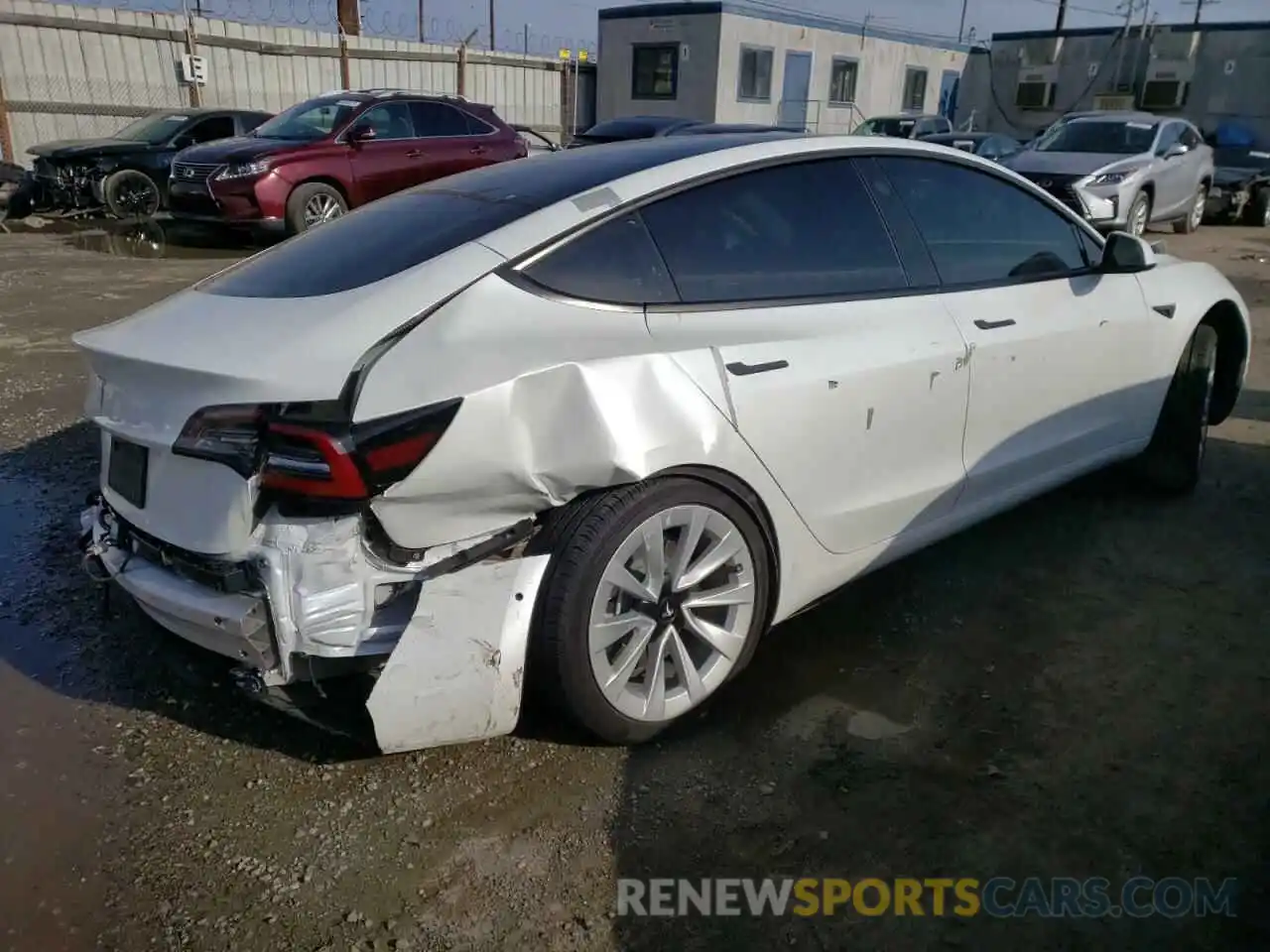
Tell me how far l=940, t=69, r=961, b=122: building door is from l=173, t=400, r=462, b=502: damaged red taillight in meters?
28.5

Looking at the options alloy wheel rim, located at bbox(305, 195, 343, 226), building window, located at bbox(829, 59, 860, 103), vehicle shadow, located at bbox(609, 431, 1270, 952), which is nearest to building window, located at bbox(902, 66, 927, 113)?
building window, located at bbox(829, 59, 860, 103)

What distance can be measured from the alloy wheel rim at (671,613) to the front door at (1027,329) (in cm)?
110

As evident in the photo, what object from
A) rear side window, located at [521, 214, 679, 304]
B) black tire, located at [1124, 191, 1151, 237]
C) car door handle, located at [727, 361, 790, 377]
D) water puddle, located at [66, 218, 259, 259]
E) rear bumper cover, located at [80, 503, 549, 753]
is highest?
rear side window, located at [521, 214, 679, 304]

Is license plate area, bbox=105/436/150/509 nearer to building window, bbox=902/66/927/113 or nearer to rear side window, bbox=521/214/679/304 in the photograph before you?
rear side window, bbox=521/214/679/304

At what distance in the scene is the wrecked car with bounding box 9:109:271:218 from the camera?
43.3ft

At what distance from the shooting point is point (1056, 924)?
7.27 ft

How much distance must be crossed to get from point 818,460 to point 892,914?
1.23 metres

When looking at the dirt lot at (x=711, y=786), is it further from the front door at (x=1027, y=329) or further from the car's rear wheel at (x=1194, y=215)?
the car's rear wheel at (x=1194, y=215)

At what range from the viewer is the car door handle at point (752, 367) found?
271 cm

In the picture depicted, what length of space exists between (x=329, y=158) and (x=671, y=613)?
32.5 feet

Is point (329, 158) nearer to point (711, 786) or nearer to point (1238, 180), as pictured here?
point (711, 786)

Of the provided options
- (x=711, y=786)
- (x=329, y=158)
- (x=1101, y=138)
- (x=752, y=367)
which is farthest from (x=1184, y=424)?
(x=1101, y=138)

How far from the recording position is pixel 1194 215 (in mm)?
15039

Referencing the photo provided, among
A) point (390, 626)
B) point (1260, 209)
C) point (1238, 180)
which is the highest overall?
point (390, 626)
